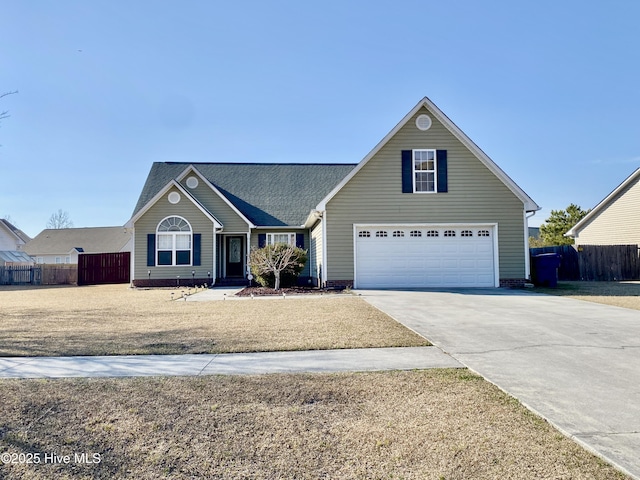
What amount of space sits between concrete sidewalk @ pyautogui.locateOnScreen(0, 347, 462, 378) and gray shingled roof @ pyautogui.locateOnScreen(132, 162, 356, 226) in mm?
15309

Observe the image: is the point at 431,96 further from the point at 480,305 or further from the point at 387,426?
the point at 387,426

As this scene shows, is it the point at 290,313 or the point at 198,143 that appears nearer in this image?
the point at 290,313

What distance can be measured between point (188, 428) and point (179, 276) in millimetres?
17552

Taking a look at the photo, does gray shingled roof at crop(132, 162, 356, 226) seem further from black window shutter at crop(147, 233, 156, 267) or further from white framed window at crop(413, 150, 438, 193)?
white framed window at crop(413, 150, 438, 193)

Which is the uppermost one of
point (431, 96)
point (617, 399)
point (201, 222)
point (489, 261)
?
point (431, 96)

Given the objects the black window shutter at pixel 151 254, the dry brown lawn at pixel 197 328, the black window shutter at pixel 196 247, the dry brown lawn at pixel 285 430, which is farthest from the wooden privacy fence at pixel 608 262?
the dry brown lawn at pixel 285 430

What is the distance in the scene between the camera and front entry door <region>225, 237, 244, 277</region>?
72.4 feet

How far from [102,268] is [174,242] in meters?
7.91

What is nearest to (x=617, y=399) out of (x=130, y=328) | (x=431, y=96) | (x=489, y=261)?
(x=130, y=328)

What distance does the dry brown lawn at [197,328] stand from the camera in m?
6.33

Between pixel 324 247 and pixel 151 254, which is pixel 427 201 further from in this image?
pixel 151 254

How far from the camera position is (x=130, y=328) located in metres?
8.12

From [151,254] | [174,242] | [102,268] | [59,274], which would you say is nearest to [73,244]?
[59,274]

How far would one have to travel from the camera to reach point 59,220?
65.6 meters
